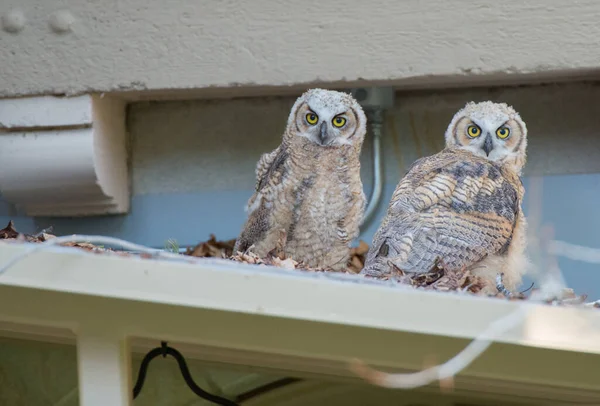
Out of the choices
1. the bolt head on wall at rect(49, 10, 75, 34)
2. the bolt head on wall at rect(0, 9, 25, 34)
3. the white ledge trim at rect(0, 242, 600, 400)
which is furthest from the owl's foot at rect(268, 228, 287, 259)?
the white ledge trim at rect(0, 242, 600, 400)

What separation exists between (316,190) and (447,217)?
0.76 m

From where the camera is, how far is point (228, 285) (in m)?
2.16

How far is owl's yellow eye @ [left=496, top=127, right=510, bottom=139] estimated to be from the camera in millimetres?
4238

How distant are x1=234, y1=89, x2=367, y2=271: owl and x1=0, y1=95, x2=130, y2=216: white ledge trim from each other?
2.88 feet

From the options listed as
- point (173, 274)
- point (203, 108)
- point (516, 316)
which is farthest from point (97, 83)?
point (516, 316)

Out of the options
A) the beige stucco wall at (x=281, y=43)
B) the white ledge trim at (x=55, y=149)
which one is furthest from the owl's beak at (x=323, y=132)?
the white ledge trim at (x=55, y=149)

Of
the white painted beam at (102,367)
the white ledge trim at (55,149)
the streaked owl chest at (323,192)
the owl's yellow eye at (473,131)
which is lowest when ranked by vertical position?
the white painted beam at (102,367)

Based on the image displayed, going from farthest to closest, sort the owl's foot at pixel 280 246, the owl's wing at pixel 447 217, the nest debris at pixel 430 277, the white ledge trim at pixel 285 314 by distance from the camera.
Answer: the owl's foot at pixel 280 246 < the owl's wing at pixel 447 217 < the nest debris at pixel 430 277 < the white ledge trim at pixel 285 314

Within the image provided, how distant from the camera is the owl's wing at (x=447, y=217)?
12.0ft

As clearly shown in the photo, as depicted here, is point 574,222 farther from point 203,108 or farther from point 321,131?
point 203,108

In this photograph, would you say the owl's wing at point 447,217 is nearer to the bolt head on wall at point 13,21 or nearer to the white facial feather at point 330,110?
the white facial feather at point 330,110

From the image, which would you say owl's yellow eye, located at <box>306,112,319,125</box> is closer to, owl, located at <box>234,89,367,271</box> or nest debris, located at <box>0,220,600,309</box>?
owl, located at <box>234,89,367,271</box>

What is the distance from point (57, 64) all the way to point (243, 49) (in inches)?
35.0

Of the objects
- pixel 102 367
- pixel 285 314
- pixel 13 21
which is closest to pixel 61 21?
pixel 13 21
